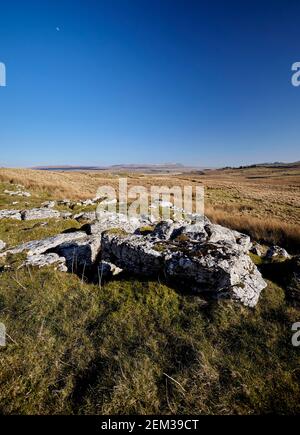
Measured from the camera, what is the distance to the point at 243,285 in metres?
5.86

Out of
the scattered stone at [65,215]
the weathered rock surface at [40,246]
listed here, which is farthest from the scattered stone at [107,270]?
the scattered stone at [65,215]

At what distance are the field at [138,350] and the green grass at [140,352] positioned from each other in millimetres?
17

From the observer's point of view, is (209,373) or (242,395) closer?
(242,395)

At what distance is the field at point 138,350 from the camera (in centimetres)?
362

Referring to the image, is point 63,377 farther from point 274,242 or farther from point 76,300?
point 274,242

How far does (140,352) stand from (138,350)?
0.06 m

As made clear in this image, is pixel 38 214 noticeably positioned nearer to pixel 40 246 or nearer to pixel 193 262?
pixel 40 246

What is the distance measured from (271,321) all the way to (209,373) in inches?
88.0

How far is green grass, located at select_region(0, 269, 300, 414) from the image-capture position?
3.62 meters

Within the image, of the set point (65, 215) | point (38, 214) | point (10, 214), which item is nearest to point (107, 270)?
point (65, 215)

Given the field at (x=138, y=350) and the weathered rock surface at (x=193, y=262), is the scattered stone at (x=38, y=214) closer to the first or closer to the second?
the field at (x=138, y=350)

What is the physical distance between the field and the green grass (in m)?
0.02
